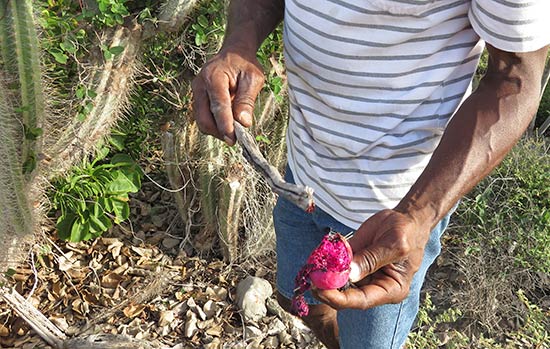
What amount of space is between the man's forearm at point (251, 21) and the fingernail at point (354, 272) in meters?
0.79

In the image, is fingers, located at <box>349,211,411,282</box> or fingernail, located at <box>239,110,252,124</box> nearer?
fingers, located at <box>349,211,411,282</box>

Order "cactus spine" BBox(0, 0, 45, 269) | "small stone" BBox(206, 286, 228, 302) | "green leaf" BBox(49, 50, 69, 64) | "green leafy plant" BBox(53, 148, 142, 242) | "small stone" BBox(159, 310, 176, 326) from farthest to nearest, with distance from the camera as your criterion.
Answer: "small stone" BBox(206, 286, 228, 302)
"small stone" BBox(159, 310, 176, 326)
"green leafy plant" BBox(53, 148, 142, 242)
"green leaf" BBox(49, 50, 69, 64)
"cactus spine" BBox(0, 0, 45, 269)

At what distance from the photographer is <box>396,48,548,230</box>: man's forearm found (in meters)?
1.42

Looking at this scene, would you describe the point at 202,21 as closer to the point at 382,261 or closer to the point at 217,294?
the point at 217,294

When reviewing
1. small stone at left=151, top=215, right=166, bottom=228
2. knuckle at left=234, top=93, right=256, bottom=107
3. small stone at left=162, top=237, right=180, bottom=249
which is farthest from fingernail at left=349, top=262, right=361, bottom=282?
small stone at left=151, top=215, right=166, bottom=228

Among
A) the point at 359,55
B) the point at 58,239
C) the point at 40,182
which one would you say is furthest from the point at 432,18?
the point at 58,239

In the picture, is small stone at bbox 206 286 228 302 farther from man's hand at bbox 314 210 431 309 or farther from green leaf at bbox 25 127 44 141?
man's hand at bbox 314 210 431 309

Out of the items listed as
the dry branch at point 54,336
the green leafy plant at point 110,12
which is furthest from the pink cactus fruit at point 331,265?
the dry branch at point 54,336

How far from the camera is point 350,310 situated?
2.07 m

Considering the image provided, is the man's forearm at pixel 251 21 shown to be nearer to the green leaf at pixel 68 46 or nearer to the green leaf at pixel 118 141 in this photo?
the green leaf at pixel 68 46

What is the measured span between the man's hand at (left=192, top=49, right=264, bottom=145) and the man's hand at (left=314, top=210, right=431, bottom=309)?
489mm

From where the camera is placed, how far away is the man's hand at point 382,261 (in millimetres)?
1308

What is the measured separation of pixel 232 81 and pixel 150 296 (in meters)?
1.56

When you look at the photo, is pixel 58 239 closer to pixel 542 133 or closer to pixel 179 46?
pixel 179 46
